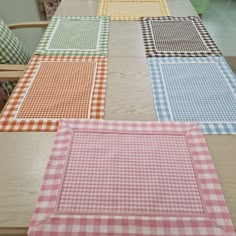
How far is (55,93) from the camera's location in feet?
2.94

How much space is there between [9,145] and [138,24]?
3.43 feet

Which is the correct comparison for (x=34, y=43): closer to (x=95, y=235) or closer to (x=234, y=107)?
(x=234, y=107)

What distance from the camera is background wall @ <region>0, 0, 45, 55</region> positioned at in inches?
80.9

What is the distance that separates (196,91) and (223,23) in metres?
2.98

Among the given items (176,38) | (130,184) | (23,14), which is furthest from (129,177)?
(23,14)

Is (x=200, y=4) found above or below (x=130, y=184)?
below

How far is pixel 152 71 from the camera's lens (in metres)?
1.03

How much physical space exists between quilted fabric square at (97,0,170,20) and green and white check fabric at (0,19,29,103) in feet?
1.89

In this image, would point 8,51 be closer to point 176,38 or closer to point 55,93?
point 55,93

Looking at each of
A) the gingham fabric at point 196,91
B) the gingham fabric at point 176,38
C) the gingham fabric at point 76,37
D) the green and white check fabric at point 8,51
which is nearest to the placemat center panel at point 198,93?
the gingham fabric at point 196,91

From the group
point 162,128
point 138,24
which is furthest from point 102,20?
point 162,128

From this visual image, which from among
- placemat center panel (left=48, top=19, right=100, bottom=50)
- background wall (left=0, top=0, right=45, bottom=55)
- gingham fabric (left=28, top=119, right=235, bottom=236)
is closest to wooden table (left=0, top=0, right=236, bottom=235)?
gingham fabric (left=28, top=119, right=235, bottom=236)

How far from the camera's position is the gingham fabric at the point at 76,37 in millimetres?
1144

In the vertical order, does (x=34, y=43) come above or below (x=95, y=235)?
below
